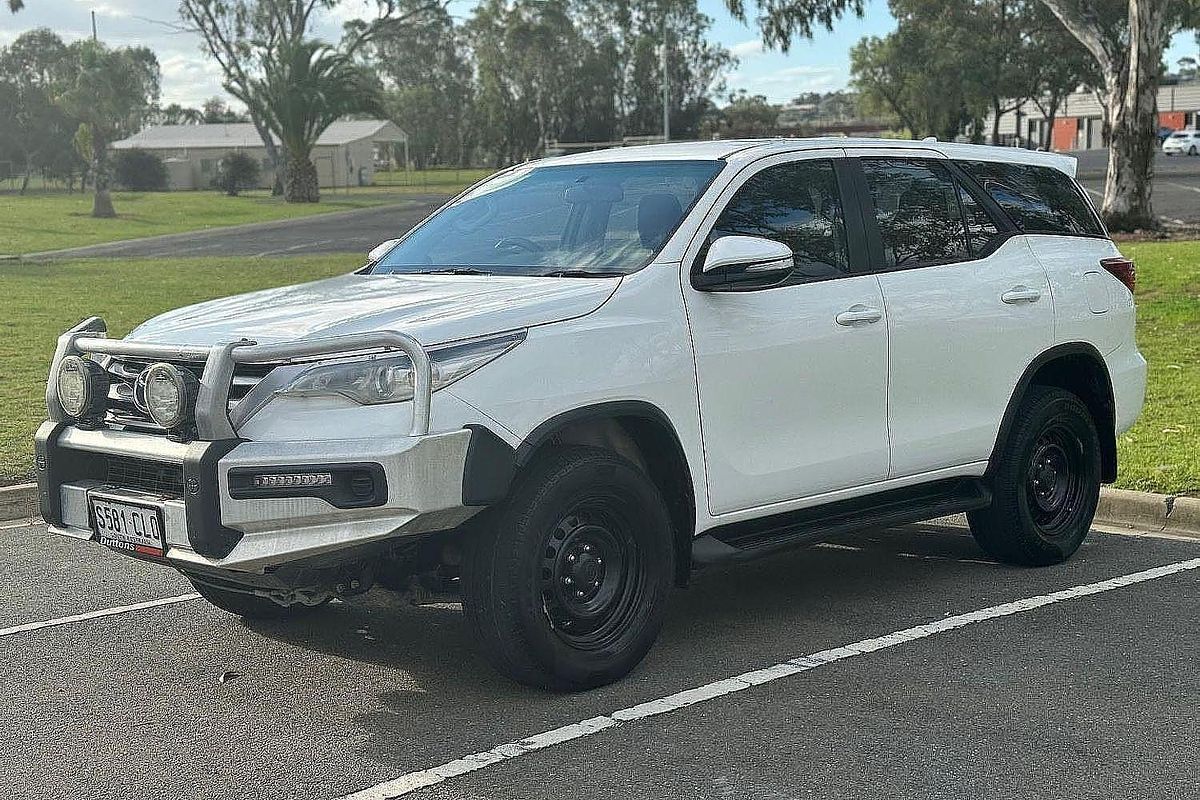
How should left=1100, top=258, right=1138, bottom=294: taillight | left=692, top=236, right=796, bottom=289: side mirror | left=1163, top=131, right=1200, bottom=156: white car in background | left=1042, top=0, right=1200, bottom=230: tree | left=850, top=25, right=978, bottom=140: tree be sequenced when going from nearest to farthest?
left=692, top=236, right=796, bottom=289: side mirror, left=1100, top=258, right=1138, bottom=294: taillight, left=1042, top=0, right=1200, bottom=230: tree, left=850, top=25, right=978, bottom=140: tree, left=1163, top=131, right=1200, bottom=156: white car in background

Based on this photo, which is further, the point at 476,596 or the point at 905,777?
the point at 476,596

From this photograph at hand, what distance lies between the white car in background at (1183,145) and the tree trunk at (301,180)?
4634 cm

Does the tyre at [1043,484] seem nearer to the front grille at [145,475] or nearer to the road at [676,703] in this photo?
the road at [676,703]

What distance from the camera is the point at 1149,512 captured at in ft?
25.9

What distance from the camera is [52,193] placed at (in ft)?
237

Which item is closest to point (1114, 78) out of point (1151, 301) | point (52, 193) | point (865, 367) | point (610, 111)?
point (1151, 301)

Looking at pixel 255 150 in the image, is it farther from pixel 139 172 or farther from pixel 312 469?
pixel 312 469

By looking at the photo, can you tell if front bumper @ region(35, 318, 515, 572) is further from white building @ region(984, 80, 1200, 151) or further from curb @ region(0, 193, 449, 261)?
white building @ region(984, 80, 1200, 151)

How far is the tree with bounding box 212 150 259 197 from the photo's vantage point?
228 ft

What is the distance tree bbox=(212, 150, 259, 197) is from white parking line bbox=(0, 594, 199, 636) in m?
64.8

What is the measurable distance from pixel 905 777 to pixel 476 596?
1477 millimetres

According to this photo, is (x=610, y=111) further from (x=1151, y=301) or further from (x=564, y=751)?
→ (x=564, y=751)

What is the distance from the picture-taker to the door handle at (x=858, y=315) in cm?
602

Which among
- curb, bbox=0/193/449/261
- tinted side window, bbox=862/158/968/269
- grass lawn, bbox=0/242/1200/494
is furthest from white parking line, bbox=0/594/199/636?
curb, bbox=0/193/449/261
